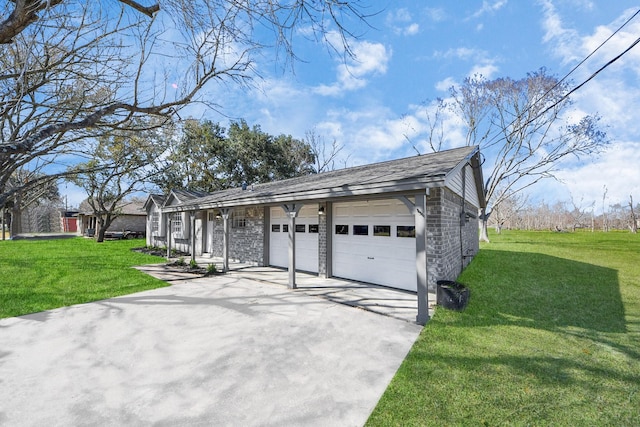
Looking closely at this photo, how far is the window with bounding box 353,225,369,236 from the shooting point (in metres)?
7.00

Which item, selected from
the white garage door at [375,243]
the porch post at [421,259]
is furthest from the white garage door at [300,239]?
the porch post at [421,259]

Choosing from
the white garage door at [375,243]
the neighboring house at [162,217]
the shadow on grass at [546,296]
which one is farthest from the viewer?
the neighboring house at [162,217]

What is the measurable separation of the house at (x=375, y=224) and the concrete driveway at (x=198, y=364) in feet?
5.30

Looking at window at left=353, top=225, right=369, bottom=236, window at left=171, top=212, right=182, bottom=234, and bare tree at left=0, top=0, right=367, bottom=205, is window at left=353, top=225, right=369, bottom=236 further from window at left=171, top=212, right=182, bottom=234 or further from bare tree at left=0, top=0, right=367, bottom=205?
window at left=171, top=212, right=182, bottom=234

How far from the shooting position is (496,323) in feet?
15.2

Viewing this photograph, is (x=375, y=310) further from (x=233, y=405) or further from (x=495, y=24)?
(x=495, y=24)

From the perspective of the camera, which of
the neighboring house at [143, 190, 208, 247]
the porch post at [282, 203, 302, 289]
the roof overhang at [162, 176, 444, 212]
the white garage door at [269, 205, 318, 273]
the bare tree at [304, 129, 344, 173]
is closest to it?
the roof overhang at [162, 176, 444, 212]

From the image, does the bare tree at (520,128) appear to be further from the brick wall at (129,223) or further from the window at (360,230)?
the brick wall at (129,223)

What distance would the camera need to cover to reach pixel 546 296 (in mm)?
6348

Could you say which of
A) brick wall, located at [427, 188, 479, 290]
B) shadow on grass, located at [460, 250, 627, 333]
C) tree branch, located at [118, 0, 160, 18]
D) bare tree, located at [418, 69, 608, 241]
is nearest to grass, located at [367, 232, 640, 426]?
shadow on grass, located at [460, 250, 627, 333]

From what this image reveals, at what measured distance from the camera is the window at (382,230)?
6.56m

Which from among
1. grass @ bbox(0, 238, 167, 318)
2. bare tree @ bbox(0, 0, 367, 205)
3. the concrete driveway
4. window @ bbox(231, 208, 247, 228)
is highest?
bare tree @ bbox(0, 0, 367, 205)

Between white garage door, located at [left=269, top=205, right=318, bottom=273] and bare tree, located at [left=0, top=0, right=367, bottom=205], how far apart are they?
4.27 metres

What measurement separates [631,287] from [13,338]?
516 inches
